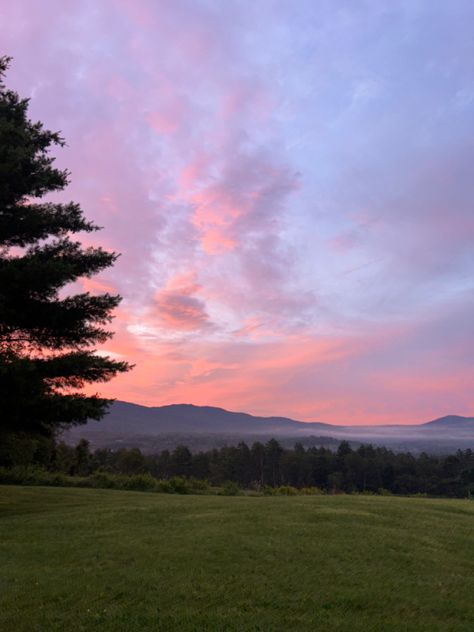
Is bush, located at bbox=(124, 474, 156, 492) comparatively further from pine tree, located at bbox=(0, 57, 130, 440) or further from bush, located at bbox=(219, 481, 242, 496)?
pine tree, located at bbox=(0, 57, 130, 440)

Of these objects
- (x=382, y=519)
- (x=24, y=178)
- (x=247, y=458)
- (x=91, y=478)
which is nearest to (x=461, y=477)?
(x=247, y=458)

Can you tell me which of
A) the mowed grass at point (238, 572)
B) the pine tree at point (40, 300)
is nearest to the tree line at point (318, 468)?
the pine tree at point (40, 300)

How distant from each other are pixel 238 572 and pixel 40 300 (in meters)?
10.7

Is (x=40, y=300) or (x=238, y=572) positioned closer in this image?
(x=238, y=572)

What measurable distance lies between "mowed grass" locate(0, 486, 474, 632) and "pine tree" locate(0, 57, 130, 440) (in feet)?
10.1

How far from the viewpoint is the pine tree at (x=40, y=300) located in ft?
43.1

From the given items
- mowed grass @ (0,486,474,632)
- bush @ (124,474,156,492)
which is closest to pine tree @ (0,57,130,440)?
mowed grass @ (0,486,474,632)

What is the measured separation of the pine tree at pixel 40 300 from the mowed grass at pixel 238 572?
10.1ft

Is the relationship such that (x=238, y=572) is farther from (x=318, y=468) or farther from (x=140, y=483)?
(x=318, y=468)

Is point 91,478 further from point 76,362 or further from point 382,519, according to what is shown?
point 382,519

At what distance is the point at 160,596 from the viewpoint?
606 cm

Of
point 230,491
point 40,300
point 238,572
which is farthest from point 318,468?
point 238,572

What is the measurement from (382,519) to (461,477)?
66.6 meters

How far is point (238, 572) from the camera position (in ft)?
22.7
